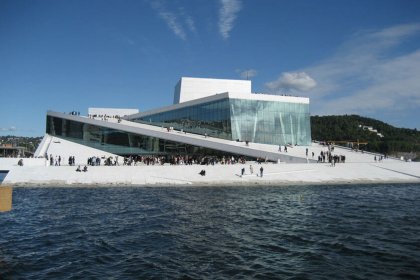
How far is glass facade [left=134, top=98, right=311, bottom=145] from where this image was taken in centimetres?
4784

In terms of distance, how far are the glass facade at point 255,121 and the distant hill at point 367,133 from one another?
42.2 m

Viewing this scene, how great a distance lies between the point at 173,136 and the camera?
149 feet

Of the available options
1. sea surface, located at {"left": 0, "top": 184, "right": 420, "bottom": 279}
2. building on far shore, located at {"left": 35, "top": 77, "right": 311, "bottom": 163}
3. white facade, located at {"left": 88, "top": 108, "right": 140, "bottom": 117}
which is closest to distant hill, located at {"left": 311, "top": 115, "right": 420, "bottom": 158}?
building on far shore, located at {"left": 35, "top": 77, "right": 311, "bottom": 163}

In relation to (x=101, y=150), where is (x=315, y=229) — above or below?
below

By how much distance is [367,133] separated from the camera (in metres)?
124

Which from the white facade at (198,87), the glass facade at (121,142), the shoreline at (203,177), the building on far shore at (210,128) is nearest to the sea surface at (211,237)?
the shoreline at (203,177)

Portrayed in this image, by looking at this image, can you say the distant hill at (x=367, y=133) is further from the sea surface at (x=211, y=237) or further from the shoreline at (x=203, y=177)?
the sea surface at (x=211, y=237)

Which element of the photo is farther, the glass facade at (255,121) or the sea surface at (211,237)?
the glass facade at (255,121)

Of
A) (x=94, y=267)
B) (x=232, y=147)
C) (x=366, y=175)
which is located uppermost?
(x=232, y=147)

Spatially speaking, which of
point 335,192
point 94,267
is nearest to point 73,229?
point 94,267

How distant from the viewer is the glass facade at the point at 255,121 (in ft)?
157

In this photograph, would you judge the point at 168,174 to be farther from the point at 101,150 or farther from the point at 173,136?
the point at 101,150

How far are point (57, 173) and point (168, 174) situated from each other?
29.6ft

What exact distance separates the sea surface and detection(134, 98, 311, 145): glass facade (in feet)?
76.6
